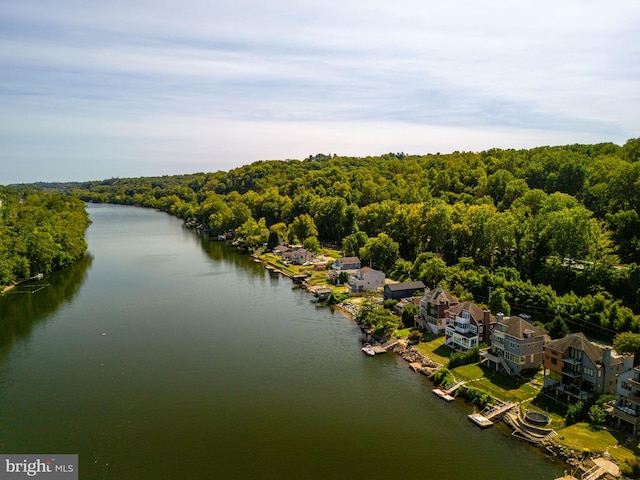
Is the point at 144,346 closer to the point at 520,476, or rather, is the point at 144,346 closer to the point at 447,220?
the point at 520,476

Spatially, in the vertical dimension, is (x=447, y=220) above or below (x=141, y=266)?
above

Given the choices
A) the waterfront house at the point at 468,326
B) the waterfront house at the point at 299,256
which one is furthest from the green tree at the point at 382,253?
the waterfront house at the point at 468,326

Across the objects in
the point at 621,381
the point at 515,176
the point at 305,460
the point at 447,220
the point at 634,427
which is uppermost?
the point at 515,176

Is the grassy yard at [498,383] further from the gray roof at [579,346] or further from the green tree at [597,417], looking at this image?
the green tree at [597,417]

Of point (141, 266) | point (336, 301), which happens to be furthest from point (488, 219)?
point (141, 266)

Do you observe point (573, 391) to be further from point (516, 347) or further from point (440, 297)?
point (440, 297)

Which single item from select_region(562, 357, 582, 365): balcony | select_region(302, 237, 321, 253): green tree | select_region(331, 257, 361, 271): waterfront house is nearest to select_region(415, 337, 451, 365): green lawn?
select_region(562, 357, 582, 365): balcony
